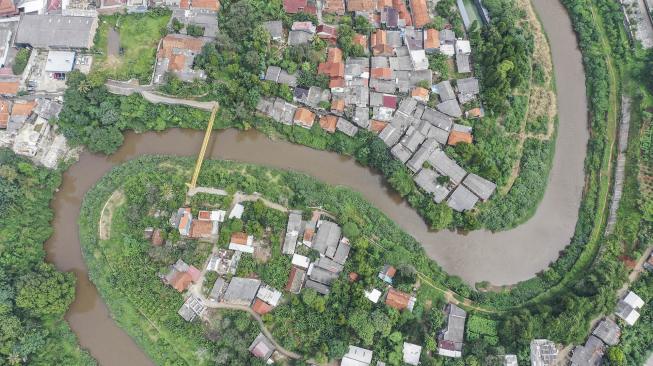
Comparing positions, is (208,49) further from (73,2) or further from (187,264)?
(187,264)

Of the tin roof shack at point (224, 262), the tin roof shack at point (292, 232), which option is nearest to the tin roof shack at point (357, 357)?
the tin roof shack at point (292, 232)

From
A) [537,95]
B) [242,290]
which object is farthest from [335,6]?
[242,290]

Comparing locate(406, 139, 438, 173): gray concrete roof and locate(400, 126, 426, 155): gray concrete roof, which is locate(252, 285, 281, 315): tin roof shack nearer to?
locate(406, 139, 438, 173): gray concrete roof

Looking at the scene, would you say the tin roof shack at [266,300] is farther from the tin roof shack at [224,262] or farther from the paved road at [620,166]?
the paved road at [620,166]

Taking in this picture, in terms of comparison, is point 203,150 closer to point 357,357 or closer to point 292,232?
point 292,232

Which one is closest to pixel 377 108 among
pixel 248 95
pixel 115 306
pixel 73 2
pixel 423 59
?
pixel 423 59
